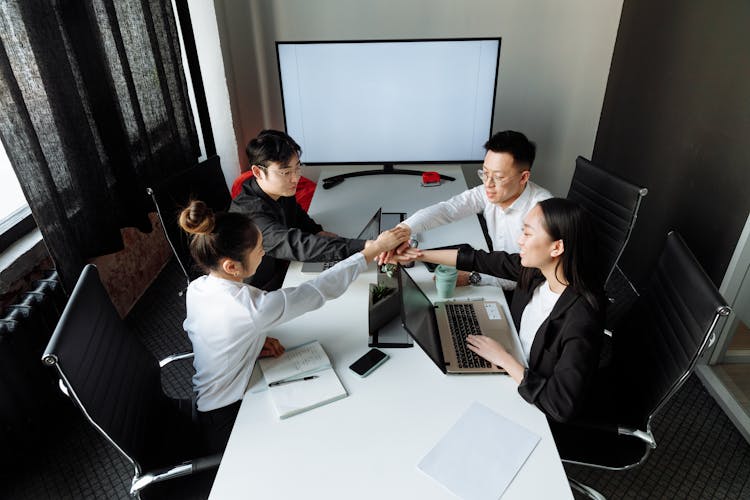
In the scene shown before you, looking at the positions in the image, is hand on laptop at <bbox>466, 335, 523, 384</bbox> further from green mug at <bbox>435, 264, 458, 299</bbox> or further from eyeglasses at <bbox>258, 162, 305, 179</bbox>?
eyeglasses at <bbox>258, 162, 305, 179</bbox>

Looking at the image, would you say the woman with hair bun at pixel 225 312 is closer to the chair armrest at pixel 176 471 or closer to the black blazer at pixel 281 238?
the chair armrest at pixel 176 471

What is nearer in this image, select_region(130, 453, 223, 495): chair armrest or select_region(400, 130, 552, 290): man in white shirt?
select_region(130, 453, 223, 495): chair armrest

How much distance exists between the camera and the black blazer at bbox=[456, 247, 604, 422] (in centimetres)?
129

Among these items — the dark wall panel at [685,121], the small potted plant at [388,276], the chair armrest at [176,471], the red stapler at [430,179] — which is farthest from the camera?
the red stapler at [430,179]

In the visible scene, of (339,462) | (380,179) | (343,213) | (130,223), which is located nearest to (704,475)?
(339,462)

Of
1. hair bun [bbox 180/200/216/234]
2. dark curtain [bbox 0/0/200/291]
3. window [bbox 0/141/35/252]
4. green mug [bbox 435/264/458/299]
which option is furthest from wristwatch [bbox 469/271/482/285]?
window [bbox 0/141/35/252]

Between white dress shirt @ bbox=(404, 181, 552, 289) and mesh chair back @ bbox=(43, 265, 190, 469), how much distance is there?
3.79 ft

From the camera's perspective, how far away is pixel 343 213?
8.50ft

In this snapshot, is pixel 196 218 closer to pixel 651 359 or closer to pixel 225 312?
pixel 225 312

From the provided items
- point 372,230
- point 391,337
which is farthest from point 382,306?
point 372,230

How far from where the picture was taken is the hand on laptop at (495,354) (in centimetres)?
142

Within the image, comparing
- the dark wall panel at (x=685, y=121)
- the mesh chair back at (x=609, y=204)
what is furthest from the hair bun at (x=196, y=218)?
the dark wall panel at (x=685, y=121)

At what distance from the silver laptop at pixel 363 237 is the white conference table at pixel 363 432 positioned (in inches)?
11.8

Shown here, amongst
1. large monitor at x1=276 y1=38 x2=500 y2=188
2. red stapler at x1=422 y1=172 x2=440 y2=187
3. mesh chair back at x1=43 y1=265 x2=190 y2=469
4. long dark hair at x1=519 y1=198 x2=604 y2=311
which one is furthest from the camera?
red stapler at x1=422 y1=172 x2=440 y2=187
